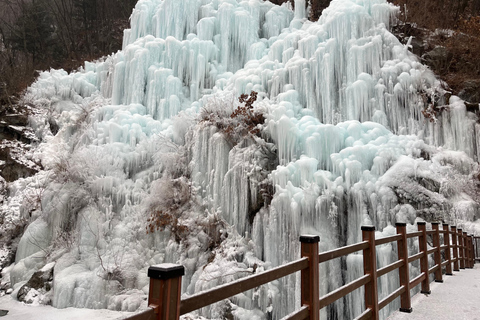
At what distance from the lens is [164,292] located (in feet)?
4.44

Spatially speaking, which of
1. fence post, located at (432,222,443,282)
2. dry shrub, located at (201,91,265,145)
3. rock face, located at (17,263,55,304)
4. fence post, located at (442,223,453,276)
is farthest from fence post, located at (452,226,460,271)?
rock face, located at (17,263,55,304)

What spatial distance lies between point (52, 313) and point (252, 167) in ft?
20.9

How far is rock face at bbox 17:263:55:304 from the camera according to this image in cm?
921

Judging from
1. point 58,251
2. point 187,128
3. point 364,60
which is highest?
point 364,60

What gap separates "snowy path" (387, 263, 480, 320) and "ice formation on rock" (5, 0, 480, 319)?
197 cm

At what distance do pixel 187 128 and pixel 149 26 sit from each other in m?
8.16

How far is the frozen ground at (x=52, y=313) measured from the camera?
7887 millimetres

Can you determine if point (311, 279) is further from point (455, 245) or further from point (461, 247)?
point (461, 247)

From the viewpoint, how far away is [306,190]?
8.51 metres

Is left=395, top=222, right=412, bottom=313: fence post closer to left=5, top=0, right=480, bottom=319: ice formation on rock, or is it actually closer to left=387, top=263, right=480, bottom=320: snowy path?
left=387, top=263, right=480, bottom=320: snowy path

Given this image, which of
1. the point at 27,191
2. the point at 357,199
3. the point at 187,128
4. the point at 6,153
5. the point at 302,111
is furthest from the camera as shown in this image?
the point at 6,153

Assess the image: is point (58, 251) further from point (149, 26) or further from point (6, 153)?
point (149, 26)

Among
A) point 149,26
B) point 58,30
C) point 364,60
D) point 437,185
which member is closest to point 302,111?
point 364,60

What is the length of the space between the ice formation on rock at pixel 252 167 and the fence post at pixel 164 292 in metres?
6.86
